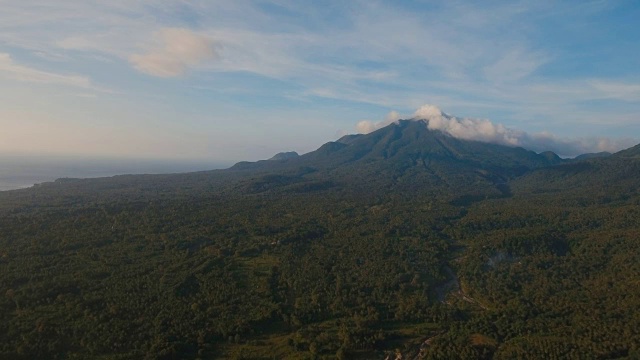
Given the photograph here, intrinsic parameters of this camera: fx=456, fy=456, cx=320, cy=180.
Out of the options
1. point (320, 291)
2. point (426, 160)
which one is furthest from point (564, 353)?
point (426, 160)

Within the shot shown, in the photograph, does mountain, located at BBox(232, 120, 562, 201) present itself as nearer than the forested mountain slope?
No

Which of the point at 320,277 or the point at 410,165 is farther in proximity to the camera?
the point at 410,165

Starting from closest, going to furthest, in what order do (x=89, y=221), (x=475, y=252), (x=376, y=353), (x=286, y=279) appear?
(x=376, y=353) → (x=286, y=279) → (x=475, y=252) → (x=89, y=221)

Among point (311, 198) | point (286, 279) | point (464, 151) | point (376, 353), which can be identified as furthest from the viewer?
point (464, 151)

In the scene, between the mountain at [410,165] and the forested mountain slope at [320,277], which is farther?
the mountain at [410,165]

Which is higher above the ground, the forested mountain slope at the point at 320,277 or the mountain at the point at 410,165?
the mountain at the point at 410,165

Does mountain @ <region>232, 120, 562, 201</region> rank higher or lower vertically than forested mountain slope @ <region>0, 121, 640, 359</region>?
higher

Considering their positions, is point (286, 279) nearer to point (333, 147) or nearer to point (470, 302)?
point (470, 302)

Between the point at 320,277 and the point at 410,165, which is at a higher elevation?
the point at 410,165
